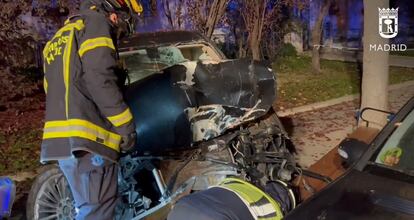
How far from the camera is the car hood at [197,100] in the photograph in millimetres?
3934

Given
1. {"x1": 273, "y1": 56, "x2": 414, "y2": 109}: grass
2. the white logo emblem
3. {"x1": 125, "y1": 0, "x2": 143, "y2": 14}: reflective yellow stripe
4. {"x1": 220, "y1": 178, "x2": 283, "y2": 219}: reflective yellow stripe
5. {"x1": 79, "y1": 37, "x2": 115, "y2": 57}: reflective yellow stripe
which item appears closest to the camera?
{"x1": 220, "y1": 178, "x2": 283, "y2": 219}: reflective yellow stripe

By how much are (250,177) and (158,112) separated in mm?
881

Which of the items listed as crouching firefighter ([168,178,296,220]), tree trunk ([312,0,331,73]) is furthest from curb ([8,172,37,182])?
tree trunk ([312,0,331,73])

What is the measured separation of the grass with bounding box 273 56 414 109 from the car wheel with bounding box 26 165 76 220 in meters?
5.88

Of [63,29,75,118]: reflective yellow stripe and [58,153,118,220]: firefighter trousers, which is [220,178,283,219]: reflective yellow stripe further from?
[63,29,75,118]: reflective yellow stripe

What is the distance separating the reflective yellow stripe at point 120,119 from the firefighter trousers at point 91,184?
247 millimetres

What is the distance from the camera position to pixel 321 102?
378 inches

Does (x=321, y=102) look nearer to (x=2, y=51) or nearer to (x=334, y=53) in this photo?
(x=2, y=51)

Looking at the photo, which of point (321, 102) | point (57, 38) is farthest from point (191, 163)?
point (321, 102)

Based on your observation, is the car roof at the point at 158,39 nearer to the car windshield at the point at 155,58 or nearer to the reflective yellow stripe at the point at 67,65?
the car windshield at the point at 155,58

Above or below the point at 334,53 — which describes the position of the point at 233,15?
above

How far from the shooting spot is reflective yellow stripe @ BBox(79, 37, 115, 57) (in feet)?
9.78

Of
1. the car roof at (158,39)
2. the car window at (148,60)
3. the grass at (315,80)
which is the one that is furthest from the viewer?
the grass at (315,80)

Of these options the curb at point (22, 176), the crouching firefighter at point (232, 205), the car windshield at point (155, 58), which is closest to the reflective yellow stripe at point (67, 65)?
the crouching firefighter at point (232, 205)
